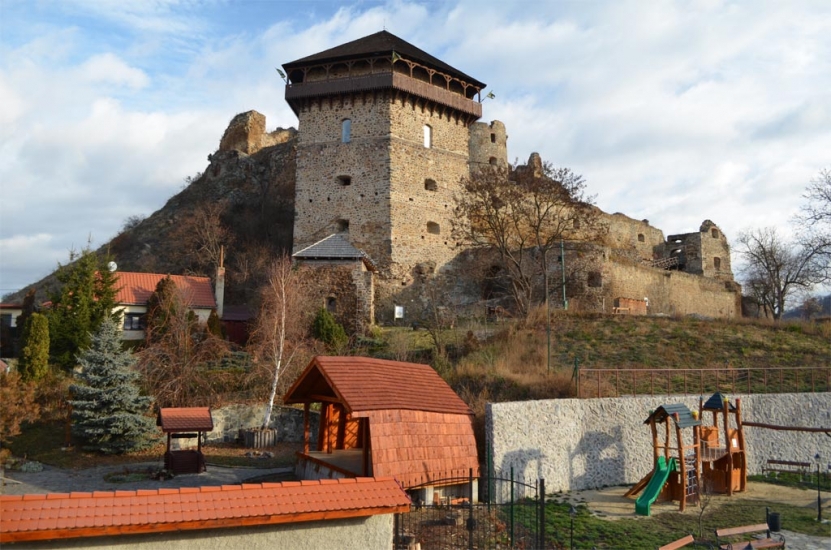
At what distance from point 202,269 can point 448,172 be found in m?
13.2

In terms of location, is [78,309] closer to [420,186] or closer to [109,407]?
[109,407]

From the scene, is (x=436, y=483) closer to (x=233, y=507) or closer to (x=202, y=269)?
(x=233, y=507)

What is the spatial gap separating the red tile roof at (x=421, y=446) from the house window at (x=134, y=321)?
16.2 meters

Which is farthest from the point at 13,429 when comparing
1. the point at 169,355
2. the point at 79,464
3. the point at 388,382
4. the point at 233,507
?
the point at 233,507

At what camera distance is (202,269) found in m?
32.3

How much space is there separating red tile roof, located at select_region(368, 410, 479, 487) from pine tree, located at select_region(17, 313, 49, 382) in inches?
507

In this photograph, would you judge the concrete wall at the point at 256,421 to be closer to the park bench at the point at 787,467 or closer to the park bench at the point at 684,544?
the park bench at the point at 684,544

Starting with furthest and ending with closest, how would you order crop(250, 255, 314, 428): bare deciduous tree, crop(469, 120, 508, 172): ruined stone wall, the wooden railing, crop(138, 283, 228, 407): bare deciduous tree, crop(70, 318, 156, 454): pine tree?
crop(469, 120, 508, 172): ruined stone wall
crop(250, 255, 314, 428): bare deciduous tree
crop(138, 283, 228, 407): bare deciduous tree
the wooden railing
crop(70, 318, 156, 454): pine tree

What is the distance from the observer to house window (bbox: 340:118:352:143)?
100ft

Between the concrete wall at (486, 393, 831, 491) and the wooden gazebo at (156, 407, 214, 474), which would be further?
the wooden gazebo at (156, 407, 214, 474)

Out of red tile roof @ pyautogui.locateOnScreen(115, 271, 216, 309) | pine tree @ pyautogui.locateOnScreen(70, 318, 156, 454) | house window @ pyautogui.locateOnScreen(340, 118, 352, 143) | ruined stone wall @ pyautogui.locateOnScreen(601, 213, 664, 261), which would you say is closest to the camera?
pine tree @ pyautogui.locateOnScreen(70, 318, 156, 454)

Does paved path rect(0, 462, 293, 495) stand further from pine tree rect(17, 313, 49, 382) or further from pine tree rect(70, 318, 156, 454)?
pine tree rect(17, 313, 49, 382)

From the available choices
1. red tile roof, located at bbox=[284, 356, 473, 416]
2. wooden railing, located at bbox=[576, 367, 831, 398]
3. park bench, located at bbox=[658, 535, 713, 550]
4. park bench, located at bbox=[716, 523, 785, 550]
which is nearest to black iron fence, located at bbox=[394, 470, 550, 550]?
red tile roof, located at bbox=[284, 356, 473, 416]

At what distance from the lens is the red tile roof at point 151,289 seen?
2516cm
